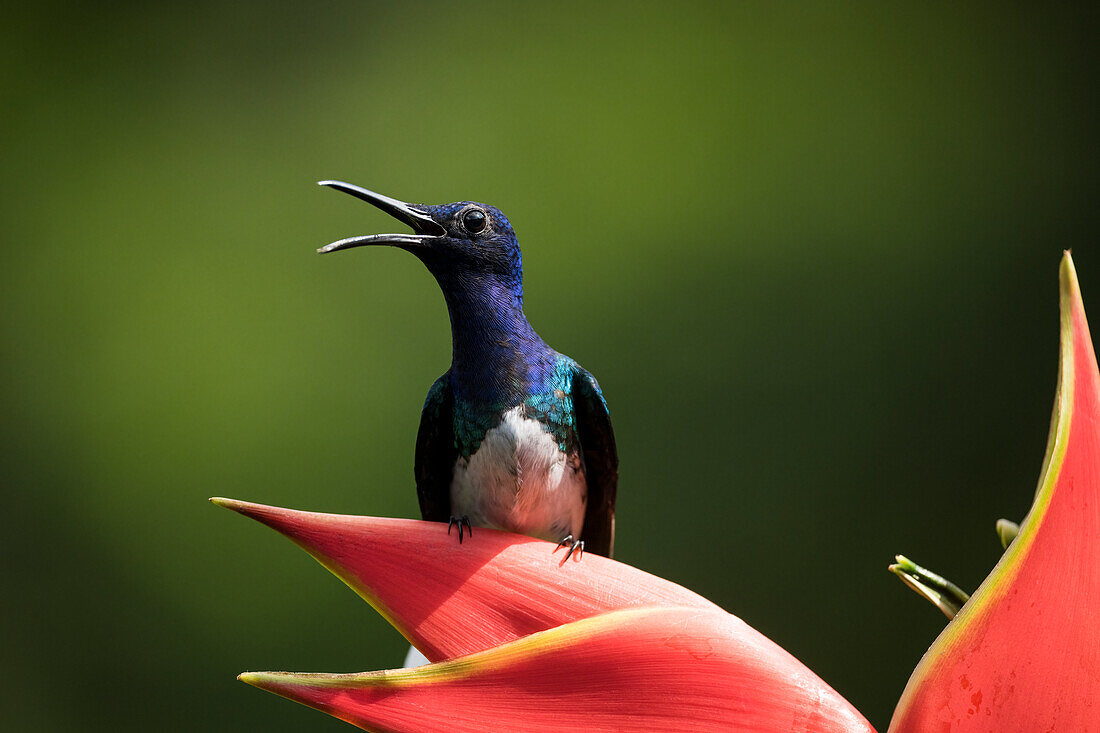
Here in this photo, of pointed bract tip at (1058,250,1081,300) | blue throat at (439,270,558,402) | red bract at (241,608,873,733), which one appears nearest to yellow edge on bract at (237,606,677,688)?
red bract at (241,608,873,733)

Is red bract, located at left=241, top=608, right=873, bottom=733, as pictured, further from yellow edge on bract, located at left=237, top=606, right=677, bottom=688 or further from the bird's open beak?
the bird's open beak

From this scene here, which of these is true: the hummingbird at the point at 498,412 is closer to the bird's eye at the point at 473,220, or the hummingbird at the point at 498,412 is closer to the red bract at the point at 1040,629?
the bird's eye at the point at 473,220

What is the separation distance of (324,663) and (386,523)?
1216 millimetres

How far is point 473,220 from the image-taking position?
1.92 feet

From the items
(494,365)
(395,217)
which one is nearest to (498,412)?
(494,365)

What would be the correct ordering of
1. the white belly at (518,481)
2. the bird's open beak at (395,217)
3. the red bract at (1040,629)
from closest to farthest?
the red bract at (1040,629) → the bird's open beak at (395,217) → the white belly at (518,481)

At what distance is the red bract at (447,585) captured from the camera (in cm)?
37

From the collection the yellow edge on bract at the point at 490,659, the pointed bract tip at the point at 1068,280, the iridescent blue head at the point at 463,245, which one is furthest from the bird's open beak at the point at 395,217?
the pointed bract tip at the point at 1068,280

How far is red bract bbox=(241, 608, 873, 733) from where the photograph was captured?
0.34m

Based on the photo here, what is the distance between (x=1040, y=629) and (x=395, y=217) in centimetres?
39

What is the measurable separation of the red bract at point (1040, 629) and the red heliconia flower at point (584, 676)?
1.6 inches

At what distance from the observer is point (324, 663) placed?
1.51 meters

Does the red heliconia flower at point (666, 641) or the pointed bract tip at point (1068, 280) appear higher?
the pointed bract tip at point (1068, 280)

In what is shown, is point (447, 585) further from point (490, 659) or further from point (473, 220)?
point (473, 220)
